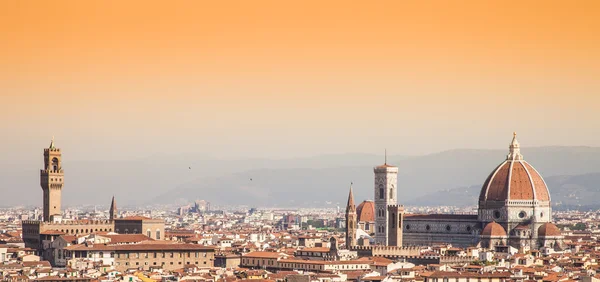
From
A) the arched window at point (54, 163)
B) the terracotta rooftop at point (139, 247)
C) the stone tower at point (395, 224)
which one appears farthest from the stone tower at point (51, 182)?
the stone tower at point (395, 224)

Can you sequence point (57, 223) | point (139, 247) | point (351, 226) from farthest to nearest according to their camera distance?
point (351, 226), point (57, 223), point (139, 247)

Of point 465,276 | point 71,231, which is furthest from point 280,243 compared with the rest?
point 465,276

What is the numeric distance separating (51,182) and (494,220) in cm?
3121

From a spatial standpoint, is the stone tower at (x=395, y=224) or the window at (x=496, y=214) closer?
the window at (x=496, y=214)

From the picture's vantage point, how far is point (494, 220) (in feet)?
360

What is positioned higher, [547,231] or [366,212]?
[366,212]

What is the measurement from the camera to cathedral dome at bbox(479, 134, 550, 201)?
109250 mm

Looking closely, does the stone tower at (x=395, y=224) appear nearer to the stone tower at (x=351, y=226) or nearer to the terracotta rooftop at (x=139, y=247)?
the stone tower at (x=351, y=226)

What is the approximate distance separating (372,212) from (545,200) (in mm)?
24532

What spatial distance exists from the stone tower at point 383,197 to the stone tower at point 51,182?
82.0 feet

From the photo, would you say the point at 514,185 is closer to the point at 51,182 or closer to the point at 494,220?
the point at 494,220

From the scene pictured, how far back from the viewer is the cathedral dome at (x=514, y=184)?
109 meters

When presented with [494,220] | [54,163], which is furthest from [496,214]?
[54,163]

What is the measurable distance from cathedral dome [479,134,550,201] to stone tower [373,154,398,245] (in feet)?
24.2
